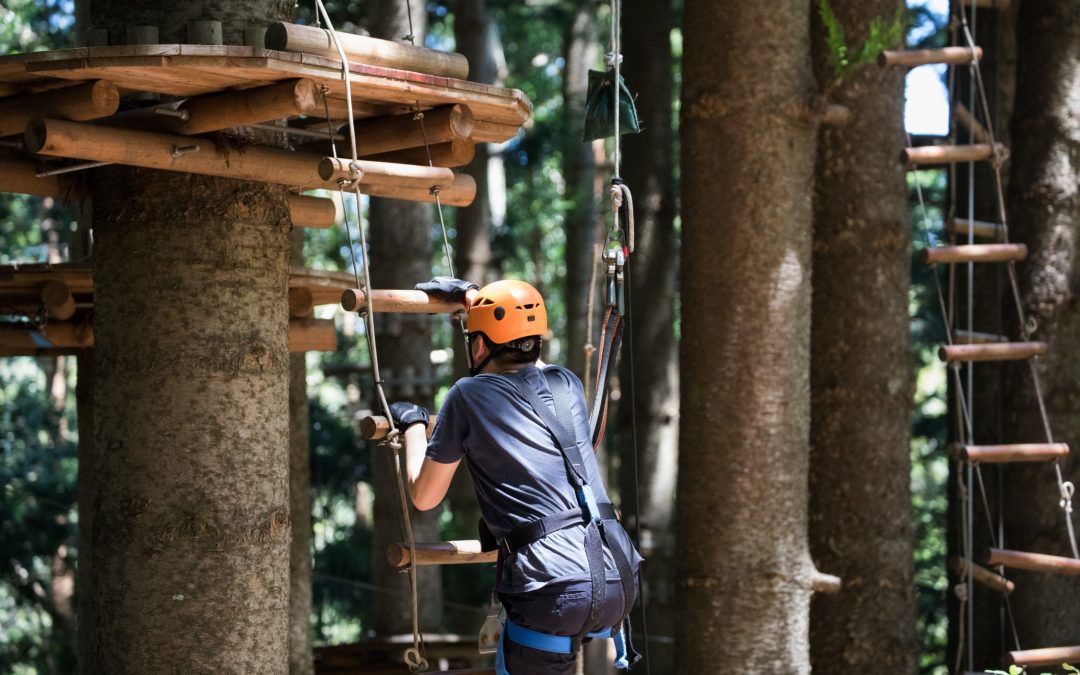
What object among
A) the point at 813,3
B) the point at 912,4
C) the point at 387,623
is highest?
the point at 912,4

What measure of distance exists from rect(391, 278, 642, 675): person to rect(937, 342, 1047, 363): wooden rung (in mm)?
3040

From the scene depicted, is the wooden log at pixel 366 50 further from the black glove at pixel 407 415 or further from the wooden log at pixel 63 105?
the black glove at pixel 407 415

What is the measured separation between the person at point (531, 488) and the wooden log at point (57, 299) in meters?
2.05

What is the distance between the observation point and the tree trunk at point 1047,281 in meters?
6.35

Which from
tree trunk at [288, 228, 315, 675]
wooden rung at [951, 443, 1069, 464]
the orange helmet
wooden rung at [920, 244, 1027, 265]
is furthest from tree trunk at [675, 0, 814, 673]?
tree trunk at [288, 228, 315, 675]

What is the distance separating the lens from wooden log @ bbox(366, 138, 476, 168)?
406 centimetres

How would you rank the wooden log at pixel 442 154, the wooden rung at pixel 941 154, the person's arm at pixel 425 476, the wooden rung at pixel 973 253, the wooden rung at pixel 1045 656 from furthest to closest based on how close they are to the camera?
the wooden rung at pixel 973 253 < the wooden rung at pixel 941 154 < the wooden rung at pixel 1045 656 < the wooden log at pixel 442 154 < the person's arm at pixel 425 476

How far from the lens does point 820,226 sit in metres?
6.04

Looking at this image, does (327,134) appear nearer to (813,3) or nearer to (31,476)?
(813,3)

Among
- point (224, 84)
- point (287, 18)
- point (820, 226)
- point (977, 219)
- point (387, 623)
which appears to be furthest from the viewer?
point (387, 623)

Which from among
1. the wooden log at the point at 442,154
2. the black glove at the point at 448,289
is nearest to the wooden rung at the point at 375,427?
the black glove at the point at 448,289

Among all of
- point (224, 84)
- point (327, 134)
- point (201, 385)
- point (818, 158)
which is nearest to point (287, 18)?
point (327, 134)

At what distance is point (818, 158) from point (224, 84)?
3.49 m

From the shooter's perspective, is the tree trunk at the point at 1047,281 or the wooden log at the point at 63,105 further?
the tree trunk at the point at 1047,281
